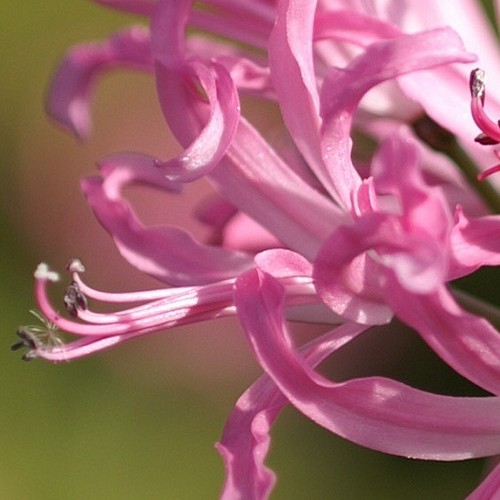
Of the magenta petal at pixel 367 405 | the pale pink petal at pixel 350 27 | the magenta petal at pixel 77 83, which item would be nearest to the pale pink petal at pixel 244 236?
the magenta petal at pixel 77 83

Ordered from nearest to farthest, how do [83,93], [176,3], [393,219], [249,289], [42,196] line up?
[393,219] < [249,289] < [176,3] < [83,93] < [42,196]

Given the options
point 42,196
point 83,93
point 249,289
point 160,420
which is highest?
point 83,93

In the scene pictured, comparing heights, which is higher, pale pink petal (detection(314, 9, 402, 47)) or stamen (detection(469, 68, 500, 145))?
pale pink petal (detection(314, 9, 402, 47))

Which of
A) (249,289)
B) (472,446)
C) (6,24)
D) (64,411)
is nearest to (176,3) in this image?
(249,289)

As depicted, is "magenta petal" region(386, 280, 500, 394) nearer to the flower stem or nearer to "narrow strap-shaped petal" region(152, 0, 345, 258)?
"narrow strap-shaped petal" region(152, 0, 345, 258)

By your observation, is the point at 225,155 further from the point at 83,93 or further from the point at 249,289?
the point at 83,93

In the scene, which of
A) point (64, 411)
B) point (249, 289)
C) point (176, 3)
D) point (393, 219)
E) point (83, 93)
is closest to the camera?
point (393, 219)

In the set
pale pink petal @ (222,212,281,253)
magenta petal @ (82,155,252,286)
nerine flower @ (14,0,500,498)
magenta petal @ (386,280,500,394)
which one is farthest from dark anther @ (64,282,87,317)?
pale pink petal @ (222,212,281,253)
